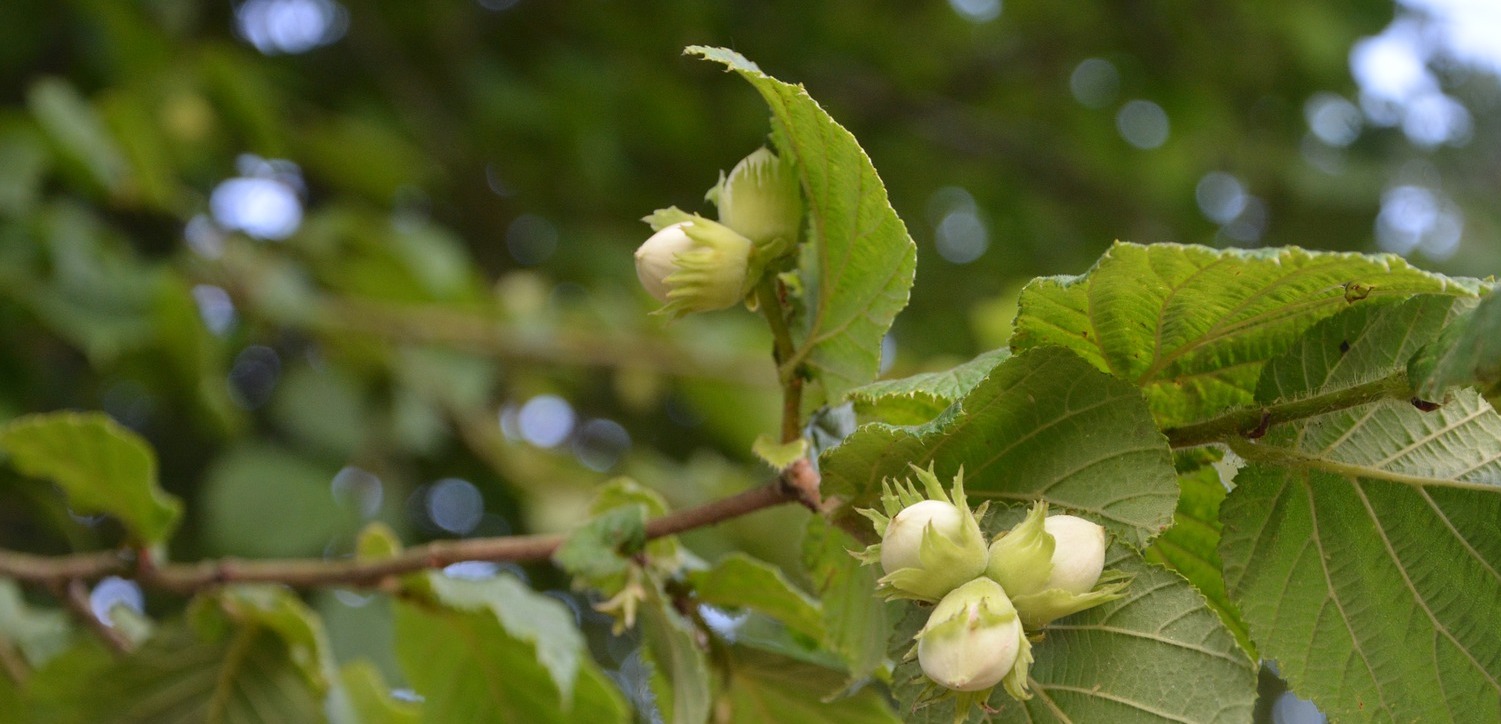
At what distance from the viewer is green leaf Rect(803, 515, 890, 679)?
2.40 feet

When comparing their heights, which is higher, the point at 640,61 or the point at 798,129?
the point at 798,129

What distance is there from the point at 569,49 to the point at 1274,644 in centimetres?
254

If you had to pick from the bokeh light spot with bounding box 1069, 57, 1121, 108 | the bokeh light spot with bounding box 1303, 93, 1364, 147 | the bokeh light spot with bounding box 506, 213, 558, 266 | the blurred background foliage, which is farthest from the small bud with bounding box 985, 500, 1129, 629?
the bokeh light spot with bounding box 1303, 93, 1364, 147

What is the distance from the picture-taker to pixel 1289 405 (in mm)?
584

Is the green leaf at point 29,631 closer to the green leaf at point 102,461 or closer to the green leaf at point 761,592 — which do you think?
the green leaf at point 102,461

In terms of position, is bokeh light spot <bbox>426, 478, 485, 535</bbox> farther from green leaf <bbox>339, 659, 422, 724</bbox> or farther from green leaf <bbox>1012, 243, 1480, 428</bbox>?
green leaf <bbox>1012, 243, 1480, 428</bbox>

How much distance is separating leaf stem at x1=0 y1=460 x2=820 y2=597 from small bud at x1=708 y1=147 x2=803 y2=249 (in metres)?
0.14

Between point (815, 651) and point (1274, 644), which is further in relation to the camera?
point (815, 651)

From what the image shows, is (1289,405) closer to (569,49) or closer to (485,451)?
(485,451)

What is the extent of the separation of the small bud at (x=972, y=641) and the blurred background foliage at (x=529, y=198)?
142 cm

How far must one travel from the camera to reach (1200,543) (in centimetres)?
68

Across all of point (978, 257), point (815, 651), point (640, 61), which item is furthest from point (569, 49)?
point (815, 651)

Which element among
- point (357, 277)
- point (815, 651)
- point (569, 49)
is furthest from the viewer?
point (569, 49)

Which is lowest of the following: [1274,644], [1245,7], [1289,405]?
[1245,7]
